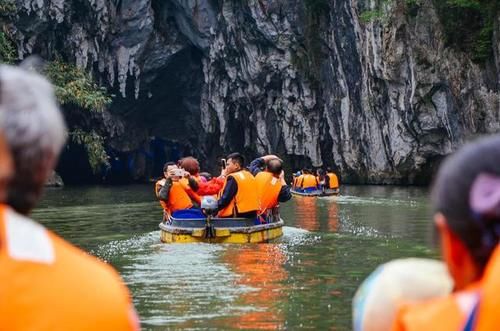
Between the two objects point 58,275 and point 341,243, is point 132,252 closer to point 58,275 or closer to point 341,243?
point 341,243

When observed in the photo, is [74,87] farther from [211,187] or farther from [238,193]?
[238,193]

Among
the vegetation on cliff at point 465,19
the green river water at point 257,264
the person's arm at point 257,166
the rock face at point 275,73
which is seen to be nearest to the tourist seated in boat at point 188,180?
the green river water at point 257,264

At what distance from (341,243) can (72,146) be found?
34.8 metres

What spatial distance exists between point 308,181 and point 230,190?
1887 centimetres

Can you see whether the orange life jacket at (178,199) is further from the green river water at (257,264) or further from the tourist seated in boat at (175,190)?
the green river water at (257,264)

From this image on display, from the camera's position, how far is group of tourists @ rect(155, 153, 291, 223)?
14.9m

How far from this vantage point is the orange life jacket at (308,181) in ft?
110

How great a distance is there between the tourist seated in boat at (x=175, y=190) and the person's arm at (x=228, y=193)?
0.77 metres

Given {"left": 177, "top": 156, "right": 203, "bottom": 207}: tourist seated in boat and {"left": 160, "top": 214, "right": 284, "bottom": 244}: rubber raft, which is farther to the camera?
{"left": 177, "top": 156, "right": 203, "bottom": 207}: tourist seated in boat

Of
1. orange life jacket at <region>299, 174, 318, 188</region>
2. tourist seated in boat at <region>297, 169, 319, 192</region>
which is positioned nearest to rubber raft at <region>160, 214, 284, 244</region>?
tourist seated in boat at <region>297, 169, 319, 192</region>

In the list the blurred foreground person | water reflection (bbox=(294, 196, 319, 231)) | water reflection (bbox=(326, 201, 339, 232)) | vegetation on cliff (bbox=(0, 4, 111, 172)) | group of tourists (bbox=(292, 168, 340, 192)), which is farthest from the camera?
vegetation on cliff (bbox=(0, 4, 111, 172))

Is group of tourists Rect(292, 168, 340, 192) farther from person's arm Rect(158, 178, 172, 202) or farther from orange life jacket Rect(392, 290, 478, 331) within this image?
orange life jacket Rect(392, 290, 478, 331)

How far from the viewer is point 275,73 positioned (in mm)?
43406

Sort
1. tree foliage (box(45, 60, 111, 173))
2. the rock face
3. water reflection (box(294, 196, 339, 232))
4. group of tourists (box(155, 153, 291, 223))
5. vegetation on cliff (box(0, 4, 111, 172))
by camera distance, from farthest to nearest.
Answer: the rock face
tree foliage (box(45, 60, 111, 173))
vegetation on cliff (box(0, 4, 111, 172))
water reflection (box(294, 196, 339, 232))
group of tourists (box(155, 153, 291, 223))
